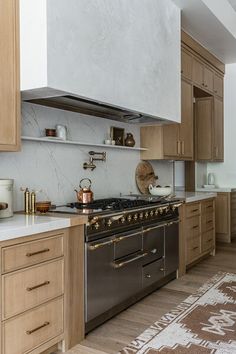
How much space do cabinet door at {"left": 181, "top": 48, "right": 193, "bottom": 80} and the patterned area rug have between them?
9.27 feet

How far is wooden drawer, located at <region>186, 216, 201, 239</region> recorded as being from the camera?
4.34m

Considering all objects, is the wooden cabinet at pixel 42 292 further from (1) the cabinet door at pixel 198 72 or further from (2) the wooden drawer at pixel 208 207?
(1) the cabinet door at pixel 198 72

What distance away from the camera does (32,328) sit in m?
2.18

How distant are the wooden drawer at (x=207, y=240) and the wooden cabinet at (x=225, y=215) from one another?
108cm

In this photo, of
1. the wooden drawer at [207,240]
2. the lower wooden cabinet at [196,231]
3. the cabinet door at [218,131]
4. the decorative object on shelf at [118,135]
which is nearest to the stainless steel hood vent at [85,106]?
the decorative object on shelf at [118,135]

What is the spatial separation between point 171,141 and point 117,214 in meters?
1.93

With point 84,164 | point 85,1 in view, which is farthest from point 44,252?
point 85,1

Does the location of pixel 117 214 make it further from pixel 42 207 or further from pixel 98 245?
Answer: pixel 42 207

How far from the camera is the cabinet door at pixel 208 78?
5.61 metres

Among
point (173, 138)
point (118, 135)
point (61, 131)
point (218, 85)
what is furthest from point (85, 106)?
point (218, 85)

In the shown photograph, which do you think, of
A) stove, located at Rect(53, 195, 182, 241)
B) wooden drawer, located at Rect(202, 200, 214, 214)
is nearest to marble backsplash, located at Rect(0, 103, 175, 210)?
stove, located at Rect(53, 195, 182, 241)

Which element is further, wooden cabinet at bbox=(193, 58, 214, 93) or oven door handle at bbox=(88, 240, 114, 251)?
wooden cabinet at bbox=(193, 58, 214, 93)

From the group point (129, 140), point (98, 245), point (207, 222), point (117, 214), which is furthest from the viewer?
point (207, 222)

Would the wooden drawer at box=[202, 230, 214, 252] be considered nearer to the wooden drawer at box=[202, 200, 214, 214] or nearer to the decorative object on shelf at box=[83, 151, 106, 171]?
the wooden drawer at box=[202, 200, 214, 214]
